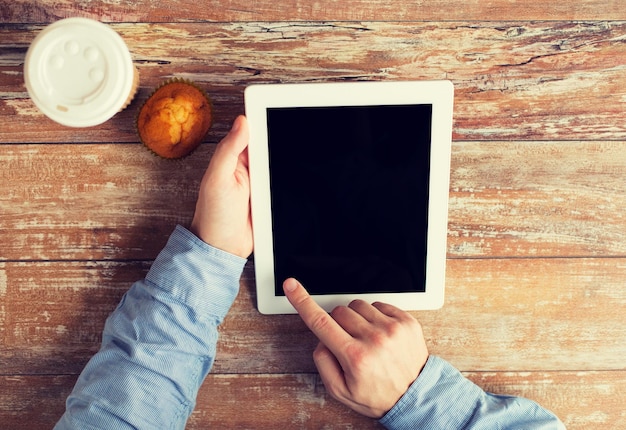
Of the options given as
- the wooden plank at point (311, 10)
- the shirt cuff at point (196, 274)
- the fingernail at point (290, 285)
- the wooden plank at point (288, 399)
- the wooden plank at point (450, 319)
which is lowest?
the wooden plank at point (288, 399)

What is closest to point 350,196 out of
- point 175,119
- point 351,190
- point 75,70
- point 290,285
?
point 351,190

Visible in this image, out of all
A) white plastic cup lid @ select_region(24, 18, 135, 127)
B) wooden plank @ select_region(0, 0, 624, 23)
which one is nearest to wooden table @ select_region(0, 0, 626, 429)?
wooden plank @ select_region(0, 0, 624, 23)

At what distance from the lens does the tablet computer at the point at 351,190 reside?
2.20 feet

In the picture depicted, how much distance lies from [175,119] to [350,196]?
0.25 meters

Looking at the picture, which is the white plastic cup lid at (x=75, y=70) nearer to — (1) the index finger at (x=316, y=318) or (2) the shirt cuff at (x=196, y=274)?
(2) the shirt cuff at (x=196, y=274)

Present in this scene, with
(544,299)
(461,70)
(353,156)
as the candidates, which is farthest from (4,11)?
(544,299)

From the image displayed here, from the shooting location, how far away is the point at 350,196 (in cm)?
70

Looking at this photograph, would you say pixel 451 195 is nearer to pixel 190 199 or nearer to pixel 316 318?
pixel 316 318

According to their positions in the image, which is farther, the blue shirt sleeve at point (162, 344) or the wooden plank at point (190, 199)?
the wooden plank at point (190, 199)

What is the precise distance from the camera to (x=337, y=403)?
0.78 metres

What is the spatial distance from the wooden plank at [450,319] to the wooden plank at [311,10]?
13.6 inches

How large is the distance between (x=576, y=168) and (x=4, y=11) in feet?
2.71

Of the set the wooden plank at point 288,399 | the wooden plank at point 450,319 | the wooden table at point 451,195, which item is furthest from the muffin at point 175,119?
the wooden plank at point 288,399

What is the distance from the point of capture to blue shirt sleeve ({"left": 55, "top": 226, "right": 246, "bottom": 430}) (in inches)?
24.8
